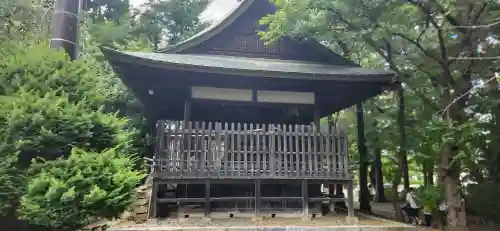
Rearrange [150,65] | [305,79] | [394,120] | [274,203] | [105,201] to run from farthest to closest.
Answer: [394,120], [274,203], [305,79], [150,65], [105,201]

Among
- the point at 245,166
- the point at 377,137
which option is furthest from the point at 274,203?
the point at 377,137

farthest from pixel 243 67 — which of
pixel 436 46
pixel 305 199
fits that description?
pixel 436 46

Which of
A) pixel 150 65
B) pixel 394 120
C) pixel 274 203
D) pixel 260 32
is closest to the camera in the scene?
pixel 150 65

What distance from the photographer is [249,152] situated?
335 inches

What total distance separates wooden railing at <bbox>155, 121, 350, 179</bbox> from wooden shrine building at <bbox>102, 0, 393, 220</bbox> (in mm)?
22

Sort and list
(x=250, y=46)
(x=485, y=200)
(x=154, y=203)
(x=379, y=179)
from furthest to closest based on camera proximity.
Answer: (x=379, y=179)
(x=485, y=200)
(x=250, y=46)
(x=154, y=203)

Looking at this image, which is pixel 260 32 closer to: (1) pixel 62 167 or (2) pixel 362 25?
(2) pixel 362 25

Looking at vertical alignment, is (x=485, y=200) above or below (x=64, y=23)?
below

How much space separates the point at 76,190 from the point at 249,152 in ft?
14.9

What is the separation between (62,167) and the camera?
4.50 metres

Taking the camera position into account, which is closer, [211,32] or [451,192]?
[451,192]

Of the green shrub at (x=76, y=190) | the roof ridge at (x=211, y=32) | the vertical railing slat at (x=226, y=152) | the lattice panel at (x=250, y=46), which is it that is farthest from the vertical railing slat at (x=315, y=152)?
the green shrub at (x=76, y=190)

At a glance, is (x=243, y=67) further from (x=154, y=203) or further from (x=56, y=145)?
(x=56, y=145)

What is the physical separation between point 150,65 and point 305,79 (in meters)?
3.50
